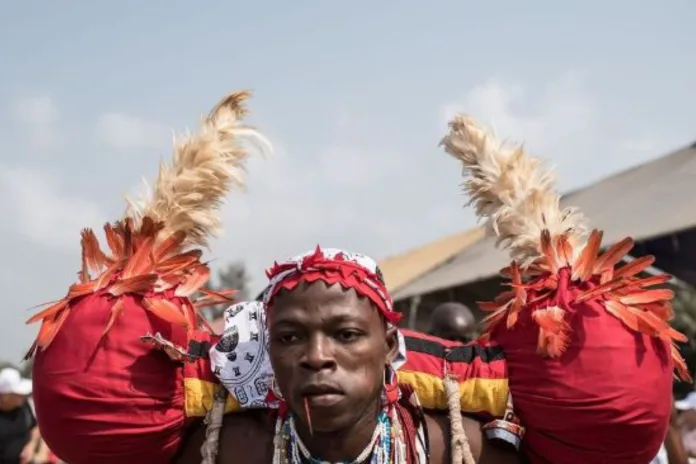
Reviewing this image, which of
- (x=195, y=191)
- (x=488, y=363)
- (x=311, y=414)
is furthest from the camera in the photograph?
(x=195, y=191)

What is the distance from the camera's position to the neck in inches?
107

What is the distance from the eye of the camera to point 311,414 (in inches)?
99.3

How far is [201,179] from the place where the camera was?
307cm

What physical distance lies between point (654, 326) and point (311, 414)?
980 millimetres

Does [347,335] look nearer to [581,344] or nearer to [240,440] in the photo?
[240,440]

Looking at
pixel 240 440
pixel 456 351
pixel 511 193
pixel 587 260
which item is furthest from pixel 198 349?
pixel 587 260

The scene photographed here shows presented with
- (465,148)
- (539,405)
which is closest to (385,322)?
(539,405)

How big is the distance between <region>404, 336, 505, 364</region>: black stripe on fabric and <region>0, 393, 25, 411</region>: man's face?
6.88 m

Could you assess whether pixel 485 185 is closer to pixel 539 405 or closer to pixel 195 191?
pixel 539 405

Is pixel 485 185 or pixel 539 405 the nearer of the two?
pixel 539 405

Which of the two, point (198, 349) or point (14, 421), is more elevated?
point (14, 421)

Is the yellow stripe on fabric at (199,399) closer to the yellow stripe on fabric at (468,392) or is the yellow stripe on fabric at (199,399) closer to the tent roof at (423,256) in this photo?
the yellow stripe on fabric at (468,392)

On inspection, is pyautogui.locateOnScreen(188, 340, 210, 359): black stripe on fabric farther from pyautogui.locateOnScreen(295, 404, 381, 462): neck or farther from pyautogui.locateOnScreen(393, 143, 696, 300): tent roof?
pyautogui.locateOnScreen(393, 143, 696, 300): tent roof

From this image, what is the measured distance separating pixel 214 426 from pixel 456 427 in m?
0.70
